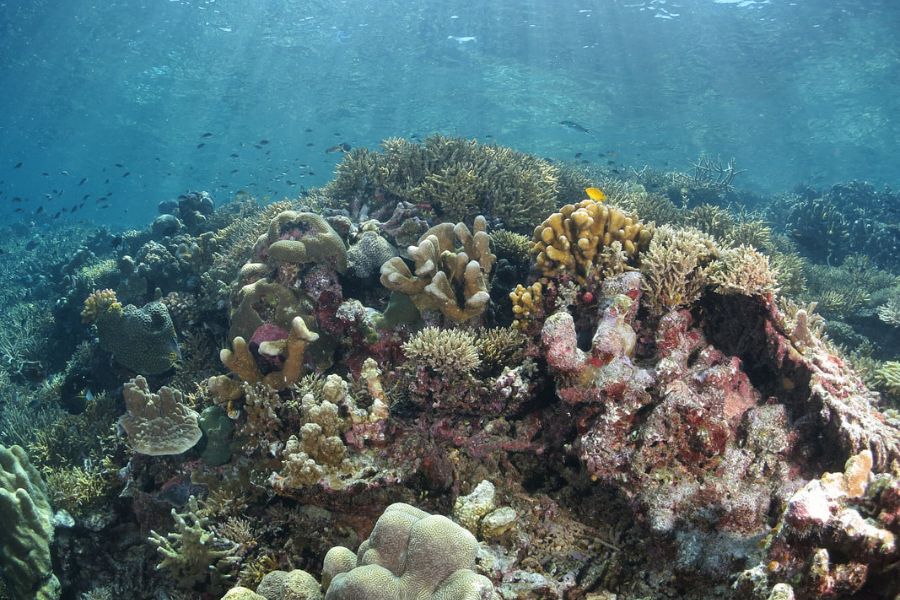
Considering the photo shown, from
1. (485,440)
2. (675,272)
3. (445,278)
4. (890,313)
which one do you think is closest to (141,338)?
(445,278)

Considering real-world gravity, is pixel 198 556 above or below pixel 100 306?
above

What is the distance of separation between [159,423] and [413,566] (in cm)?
406

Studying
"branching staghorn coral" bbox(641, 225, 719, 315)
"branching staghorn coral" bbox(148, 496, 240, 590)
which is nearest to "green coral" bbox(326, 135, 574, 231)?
"branching staghorn coral" bbox(641, 225, 719, 315)

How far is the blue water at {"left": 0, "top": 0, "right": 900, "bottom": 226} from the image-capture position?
29484 mm

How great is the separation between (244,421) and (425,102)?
159 ft

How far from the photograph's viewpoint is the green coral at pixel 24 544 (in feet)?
15.8

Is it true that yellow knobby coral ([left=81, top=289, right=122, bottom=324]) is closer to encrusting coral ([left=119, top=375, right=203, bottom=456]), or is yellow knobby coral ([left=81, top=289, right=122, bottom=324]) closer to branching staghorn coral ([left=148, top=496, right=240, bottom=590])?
encrusting coral ([left=119, top=375, right=203, bottom=456])

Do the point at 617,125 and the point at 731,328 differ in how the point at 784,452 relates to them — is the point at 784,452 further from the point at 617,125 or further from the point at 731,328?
the point at 617,125

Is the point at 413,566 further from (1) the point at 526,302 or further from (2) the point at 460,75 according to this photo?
(2) the point at 460,75

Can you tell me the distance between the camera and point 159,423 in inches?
212

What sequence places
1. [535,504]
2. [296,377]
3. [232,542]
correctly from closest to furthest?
1. [535,504]
2. [232,542]
3. [296,377]

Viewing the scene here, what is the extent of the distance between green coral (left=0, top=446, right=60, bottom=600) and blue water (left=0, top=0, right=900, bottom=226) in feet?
54.7

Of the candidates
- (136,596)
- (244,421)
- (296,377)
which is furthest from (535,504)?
(136,596)

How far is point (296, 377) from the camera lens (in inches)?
215
